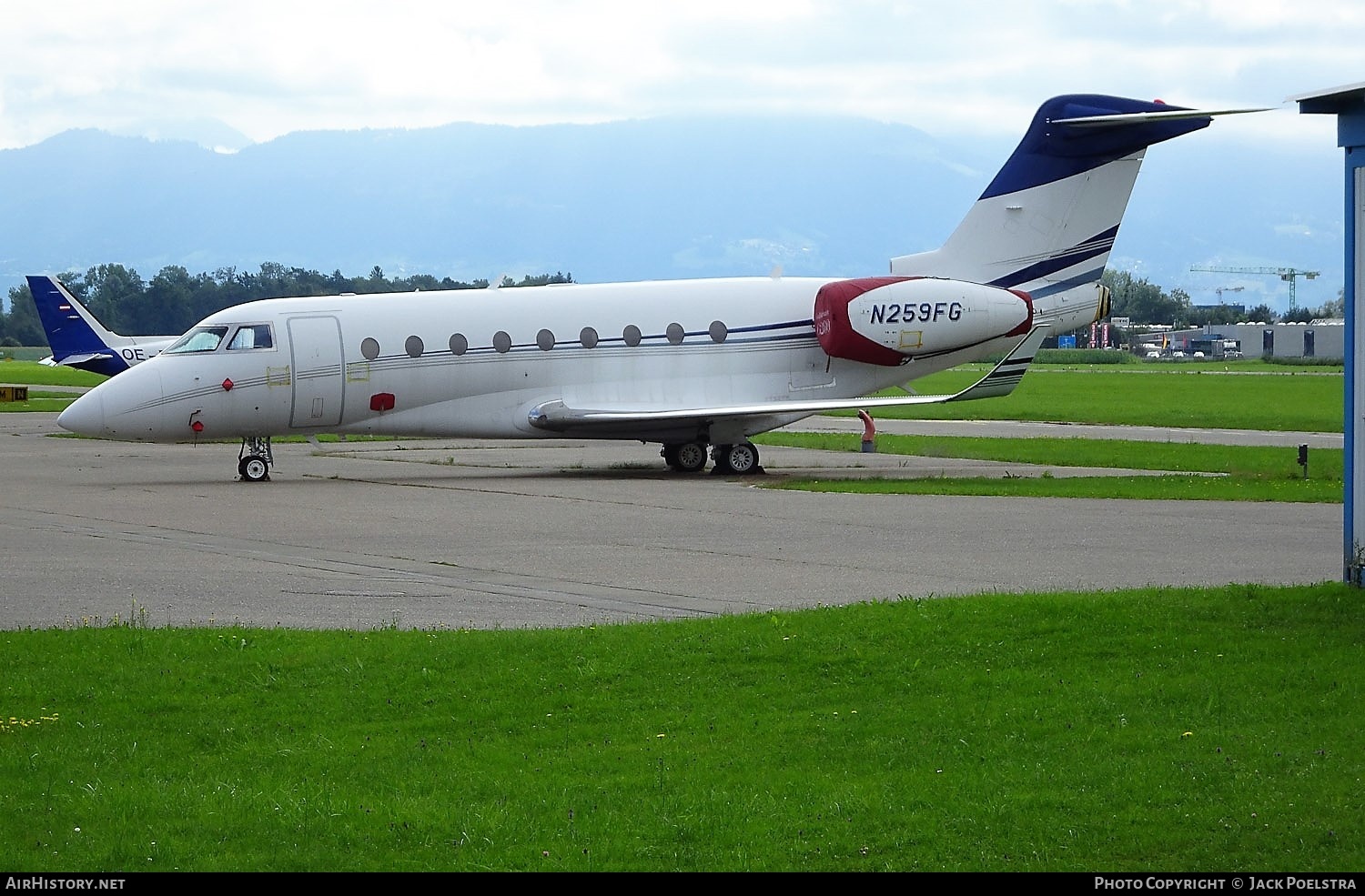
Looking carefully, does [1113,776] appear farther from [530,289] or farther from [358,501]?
[530,289]

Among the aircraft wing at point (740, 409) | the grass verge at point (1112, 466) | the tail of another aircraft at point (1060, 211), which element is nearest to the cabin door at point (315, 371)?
the aircraft wing at point (740, 409)

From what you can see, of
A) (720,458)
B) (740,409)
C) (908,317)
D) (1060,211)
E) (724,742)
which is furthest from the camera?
→ (1060,211)

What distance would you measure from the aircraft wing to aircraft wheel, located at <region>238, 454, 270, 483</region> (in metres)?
4.77

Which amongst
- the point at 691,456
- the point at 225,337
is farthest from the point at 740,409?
the point at 225,337

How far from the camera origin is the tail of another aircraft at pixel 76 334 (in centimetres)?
6281

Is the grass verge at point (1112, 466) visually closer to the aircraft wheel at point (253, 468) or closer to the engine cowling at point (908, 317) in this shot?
the engine cowling at point (908, 317)

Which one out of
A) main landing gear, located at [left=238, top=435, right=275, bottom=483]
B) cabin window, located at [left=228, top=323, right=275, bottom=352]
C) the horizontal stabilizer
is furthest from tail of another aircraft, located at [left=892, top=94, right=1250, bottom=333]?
main landing gear, located at [left=238, top=435, right=275, bottom=483]

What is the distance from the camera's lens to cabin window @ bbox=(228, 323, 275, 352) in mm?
28344

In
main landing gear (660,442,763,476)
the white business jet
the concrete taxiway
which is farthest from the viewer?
main landing gear (660,442,763,476)

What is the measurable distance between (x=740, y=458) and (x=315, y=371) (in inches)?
302

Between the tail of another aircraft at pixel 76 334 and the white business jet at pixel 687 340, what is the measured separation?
120 feet

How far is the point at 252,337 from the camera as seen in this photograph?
1119 inches

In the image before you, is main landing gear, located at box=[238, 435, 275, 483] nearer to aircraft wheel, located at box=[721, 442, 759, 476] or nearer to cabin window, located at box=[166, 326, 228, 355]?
cabin window, located at box=[166, 326, 228, 355]

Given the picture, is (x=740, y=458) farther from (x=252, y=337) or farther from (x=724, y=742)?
(x=724, y=742)
